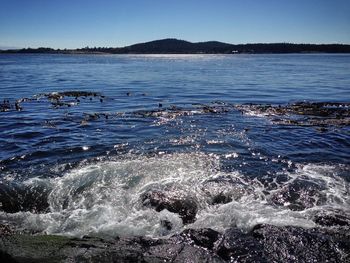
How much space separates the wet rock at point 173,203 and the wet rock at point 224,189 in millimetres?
907

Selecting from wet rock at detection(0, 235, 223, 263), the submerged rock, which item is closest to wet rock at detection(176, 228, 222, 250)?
the submerged rock

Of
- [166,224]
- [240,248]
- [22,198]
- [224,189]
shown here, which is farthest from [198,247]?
[22,198]

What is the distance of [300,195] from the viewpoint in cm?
1302

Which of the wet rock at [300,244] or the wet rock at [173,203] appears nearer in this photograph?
the wet rock at [300,244]

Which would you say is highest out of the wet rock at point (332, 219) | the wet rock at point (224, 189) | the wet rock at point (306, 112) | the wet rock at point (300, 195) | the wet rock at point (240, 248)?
the wet rock at point (240, 248)

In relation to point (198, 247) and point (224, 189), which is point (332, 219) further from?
point (198, 247)

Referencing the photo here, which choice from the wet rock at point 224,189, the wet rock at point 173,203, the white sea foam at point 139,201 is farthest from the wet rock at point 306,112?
the wet rock at point 173,203

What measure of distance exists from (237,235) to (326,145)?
480 inches

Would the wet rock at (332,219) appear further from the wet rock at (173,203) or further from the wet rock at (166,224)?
the wet rock at (166,224)

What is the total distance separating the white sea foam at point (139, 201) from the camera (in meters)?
10.6

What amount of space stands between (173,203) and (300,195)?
4.88 metres

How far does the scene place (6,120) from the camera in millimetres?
25609

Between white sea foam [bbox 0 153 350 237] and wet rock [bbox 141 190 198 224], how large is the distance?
0.82 feet

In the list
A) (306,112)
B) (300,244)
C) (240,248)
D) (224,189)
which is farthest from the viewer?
(306,112)
